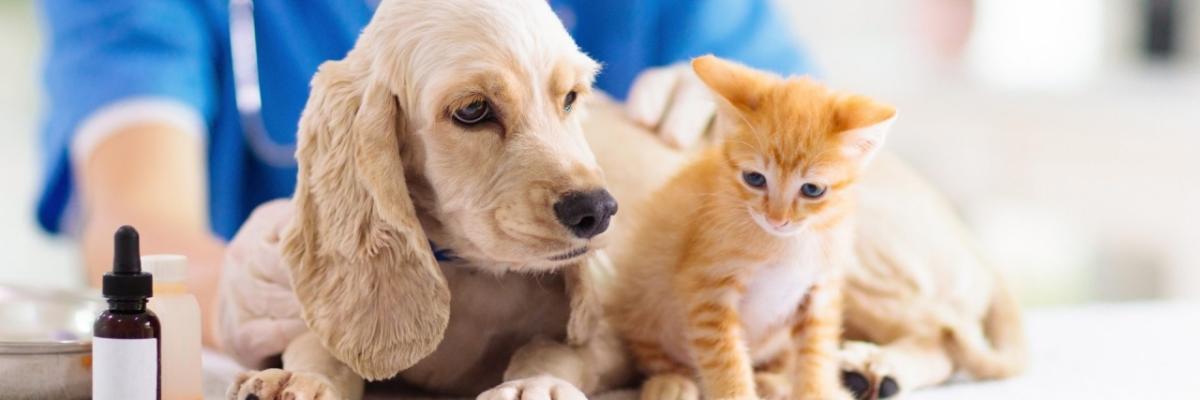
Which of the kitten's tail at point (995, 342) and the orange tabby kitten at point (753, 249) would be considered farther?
the kitten's tail at point (995, 342)

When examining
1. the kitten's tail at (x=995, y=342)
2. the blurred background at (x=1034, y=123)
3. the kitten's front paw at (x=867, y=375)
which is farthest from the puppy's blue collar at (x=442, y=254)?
the blurred background at (x=1034, y=123)

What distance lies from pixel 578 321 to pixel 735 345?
12 cm

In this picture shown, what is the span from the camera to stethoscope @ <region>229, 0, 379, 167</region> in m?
1.00

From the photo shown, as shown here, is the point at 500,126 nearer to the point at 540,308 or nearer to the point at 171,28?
the point at 540,308

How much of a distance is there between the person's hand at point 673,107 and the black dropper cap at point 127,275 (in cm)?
51

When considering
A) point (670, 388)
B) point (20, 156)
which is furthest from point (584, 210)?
point (20, 156)

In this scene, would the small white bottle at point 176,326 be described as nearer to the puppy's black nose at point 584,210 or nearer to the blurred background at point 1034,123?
the puppy's black nose at point 584,210

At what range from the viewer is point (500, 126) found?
2.64ft

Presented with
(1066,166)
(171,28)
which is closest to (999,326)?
(171,28)

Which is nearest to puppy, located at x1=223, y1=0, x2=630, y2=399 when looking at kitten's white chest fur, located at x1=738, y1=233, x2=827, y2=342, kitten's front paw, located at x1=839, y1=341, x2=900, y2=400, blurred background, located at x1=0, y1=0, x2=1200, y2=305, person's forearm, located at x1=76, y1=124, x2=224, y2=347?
kitten's white chest fur, located at x1=738, y1=233, x2=827, y2=342

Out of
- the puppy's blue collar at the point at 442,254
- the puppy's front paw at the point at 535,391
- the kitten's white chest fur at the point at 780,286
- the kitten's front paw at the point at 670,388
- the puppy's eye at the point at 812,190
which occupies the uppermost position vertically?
the puppy's eye at the point at 812,190

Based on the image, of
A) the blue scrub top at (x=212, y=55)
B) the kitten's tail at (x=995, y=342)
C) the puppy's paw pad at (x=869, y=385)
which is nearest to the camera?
the puppy's paw pad at (x=869, y=385)

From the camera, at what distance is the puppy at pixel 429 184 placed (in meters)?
0.79

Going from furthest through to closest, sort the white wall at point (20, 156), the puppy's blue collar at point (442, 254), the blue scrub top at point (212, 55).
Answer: the white wall at point (20, 156) < the blue scrub top at point (212, 55) < the puppy's blue collar at point (442, 254)
